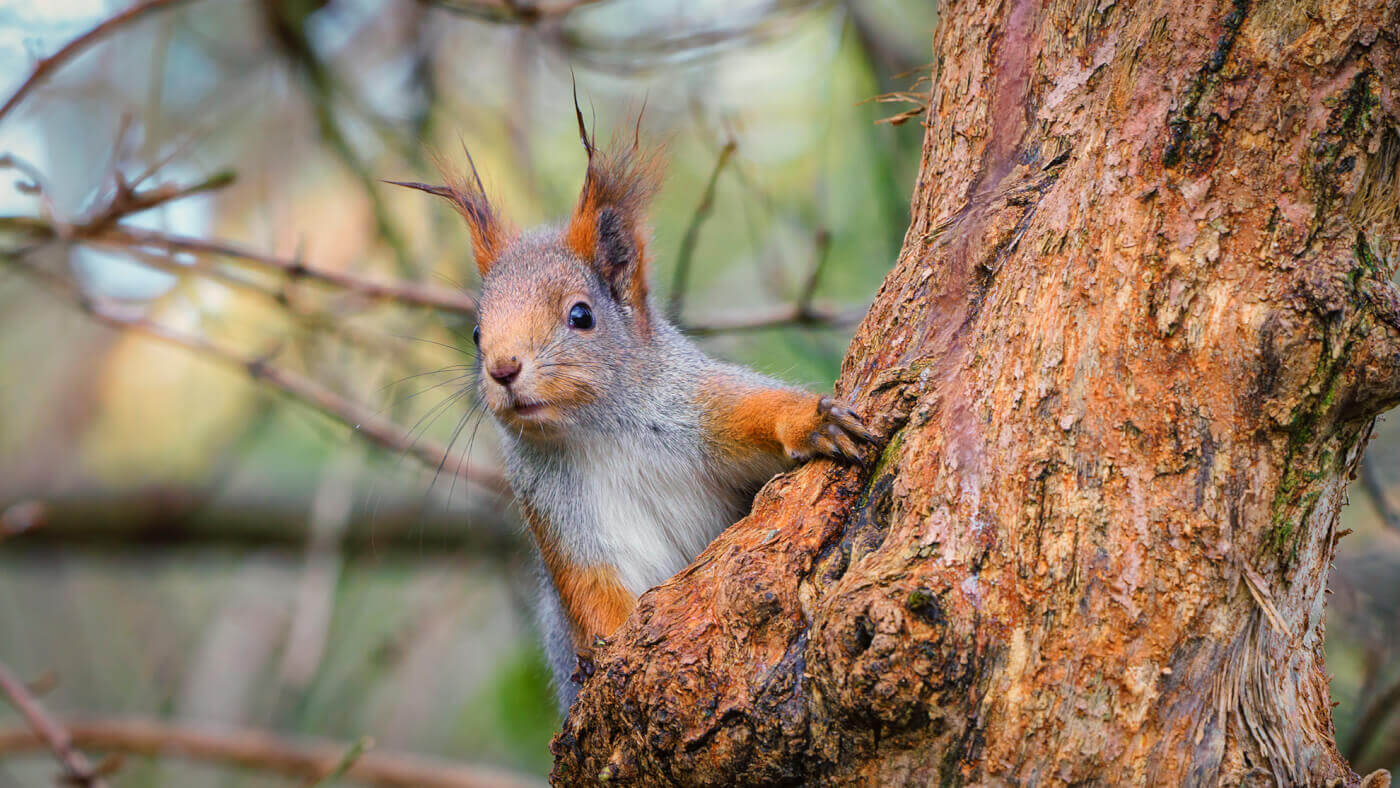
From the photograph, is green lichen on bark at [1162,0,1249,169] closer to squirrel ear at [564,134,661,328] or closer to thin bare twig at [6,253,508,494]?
squirrel ear at [564,134,661,328]

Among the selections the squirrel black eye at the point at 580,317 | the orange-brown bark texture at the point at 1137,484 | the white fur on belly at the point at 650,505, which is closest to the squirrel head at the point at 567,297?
the squirrel black eye at the point at 580,317

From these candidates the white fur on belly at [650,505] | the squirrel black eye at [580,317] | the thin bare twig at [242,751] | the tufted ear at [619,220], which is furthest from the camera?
the thin bare twig at [242,751]

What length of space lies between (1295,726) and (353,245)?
5247mm

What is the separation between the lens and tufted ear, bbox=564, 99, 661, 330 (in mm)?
3236

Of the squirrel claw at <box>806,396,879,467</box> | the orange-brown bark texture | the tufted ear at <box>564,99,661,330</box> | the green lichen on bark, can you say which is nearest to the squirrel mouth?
the tufted ear at <box>564,99,661,330</box>

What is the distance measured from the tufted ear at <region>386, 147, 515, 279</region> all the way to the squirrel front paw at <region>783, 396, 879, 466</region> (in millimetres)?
1607

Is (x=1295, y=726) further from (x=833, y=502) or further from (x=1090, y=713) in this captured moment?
(x=833, y=502)

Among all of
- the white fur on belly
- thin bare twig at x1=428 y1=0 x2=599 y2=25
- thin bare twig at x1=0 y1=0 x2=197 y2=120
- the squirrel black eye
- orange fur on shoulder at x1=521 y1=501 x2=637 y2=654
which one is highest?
thin bare twig at x1=428 y1=0 x2=599 y2=25

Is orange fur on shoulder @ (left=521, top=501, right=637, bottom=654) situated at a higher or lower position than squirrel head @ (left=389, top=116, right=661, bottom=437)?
lower

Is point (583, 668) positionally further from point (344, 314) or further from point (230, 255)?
point (344, 314)

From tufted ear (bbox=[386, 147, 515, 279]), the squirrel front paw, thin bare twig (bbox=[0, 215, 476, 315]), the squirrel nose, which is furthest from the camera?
thin bare twig (bbox=[0, 215, 476, 315])

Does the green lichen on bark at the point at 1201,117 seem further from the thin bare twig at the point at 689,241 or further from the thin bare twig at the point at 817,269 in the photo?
the thin bare twig at the point at 817,269

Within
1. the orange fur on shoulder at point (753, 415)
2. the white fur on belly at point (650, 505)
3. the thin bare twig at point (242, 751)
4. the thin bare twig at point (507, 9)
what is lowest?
the thin bare twig at point (242, 751)

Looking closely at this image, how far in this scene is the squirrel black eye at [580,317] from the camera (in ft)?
10.2
